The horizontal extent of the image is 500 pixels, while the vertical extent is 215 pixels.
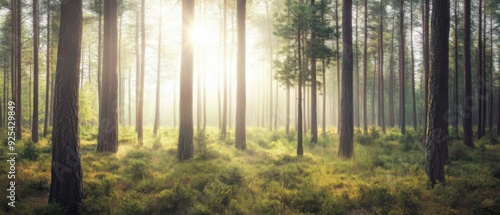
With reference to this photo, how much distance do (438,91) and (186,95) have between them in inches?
336

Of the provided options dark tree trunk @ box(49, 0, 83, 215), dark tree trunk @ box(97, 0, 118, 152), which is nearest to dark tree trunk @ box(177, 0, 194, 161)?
dark tree trunk @ box(97, 0, 118, 152)

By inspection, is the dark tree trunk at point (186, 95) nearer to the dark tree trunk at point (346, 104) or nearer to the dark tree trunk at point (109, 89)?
the dark tree trunk at point (109, 89)

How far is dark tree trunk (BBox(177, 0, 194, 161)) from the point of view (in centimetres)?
1061

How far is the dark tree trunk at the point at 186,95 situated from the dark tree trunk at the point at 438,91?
827 cm

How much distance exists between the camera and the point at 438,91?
7488mm

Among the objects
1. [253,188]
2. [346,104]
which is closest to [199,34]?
[346,104]

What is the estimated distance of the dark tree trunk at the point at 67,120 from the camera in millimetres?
5516

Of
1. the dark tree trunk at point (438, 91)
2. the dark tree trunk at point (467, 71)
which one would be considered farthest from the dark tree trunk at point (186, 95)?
the dark tree trunk at point (467, 71)

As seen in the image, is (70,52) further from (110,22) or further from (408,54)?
(408,54)

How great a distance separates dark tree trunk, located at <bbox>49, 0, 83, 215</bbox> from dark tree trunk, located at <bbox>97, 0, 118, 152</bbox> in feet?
21.4

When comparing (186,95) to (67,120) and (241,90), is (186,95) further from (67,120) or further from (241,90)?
(67,120)

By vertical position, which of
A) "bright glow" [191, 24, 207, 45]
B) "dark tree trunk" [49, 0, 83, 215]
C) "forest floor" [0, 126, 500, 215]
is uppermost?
"bright glow" [191, 24, 207, 45]

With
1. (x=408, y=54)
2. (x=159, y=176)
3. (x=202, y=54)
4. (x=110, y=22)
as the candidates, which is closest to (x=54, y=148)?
(x=159, y=176)

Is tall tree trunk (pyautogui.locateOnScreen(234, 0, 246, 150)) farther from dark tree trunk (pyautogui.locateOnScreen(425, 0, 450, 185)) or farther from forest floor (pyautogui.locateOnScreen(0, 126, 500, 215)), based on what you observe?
dark tree trunk (pyautogui.locateOnScreen(425, 0, 450, 185))
